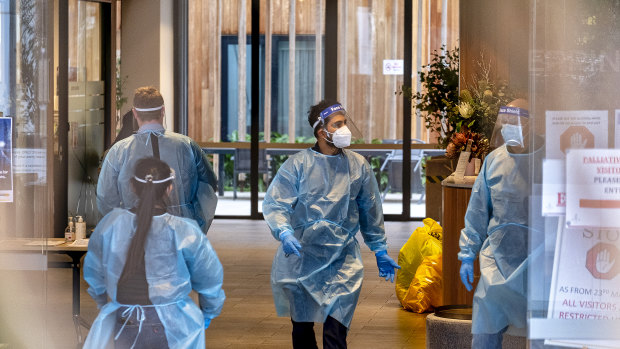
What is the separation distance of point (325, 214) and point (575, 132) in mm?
1468

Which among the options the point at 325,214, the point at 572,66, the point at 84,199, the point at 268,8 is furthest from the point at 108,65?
the point at 572,66

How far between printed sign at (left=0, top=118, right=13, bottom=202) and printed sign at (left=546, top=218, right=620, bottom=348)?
2.05 metres

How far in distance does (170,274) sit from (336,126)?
53.3 inches

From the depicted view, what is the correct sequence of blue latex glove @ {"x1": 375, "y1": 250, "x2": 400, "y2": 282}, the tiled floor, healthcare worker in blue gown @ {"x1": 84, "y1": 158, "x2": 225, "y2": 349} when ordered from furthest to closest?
1. blue latex glove @ {"x1": 375, "y1": 250, "x2": 400, "y2": 282}
2. the tiled floor
3. healthcare worker in blue gown @ {"x1": 84, "y1": 158, "x2": 225, "y2": 349}

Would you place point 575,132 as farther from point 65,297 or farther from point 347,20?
point 347,20

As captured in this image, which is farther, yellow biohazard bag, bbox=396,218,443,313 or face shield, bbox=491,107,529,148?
yellow biohazard bag, bbox=396,218,443,313

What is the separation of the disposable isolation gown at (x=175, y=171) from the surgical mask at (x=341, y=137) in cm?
71

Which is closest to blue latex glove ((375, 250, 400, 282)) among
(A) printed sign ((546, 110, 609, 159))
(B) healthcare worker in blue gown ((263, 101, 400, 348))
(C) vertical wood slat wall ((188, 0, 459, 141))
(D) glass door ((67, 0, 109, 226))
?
(B) healthcare worker in blue gown ((263, 101, 400, 348))

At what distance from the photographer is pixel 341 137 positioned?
4.25m

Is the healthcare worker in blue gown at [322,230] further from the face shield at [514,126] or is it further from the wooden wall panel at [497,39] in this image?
the wooden wall panel at [497,39]

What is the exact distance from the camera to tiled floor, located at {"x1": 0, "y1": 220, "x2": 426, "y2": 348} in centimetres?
391

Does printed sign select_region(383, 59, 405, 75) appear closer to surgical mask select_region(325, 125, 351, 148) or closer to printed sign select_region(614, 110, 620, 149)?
surgical mask select_region(325, 125, 351, 148)

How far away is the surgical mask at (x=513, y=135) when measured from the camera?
3.87 m

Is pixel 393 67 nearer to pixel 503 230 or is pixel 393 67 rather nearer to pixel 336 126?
pixel 336 126
